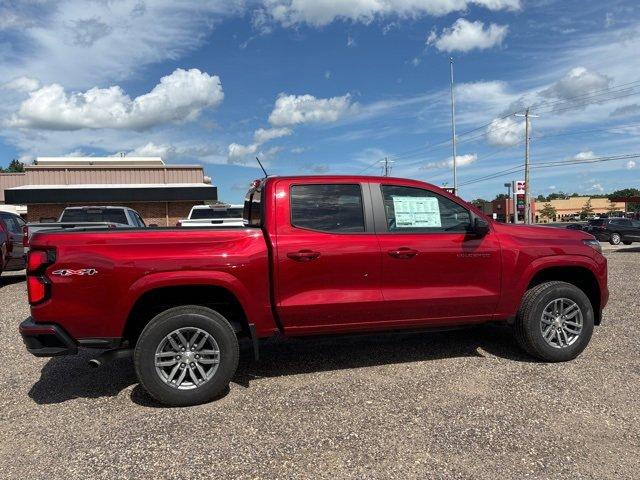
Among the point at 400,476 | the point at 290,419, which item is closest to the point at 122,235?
the point at 290,419

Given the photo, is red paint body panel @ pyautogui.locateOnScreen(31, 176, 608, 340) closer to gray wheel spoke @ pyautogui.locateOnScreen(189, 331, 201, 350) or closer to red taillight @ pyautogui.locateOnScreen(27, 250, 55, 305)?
red taillight @ pyautogui.locateOnScreen(27, 250, 55, 305)

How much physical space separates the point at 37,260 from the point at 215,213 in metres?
8.38

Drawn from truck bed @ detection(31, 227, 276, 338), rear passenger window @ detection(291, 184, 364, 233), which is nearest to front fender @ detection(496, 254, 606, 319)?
rear passenger window @ detection(291, 184, 364, 233)

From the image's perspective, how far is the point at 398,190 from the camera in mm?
4793

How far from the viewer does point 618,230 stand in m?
26.0

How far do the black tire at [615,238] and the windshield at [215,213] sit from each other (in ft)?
72.3

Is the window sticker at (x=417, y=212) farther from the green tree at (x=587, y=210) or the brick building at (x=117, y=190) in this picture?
the green tree at (x=587, y=210)

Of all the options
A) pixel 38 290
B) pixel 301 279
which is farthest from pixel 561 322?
pixel 38 290

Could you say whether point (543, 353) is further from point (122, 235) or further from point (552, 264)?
point (122, 235)

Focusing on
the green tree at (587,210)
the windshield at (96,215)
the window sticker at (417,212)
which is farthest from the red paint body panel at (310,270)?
the green tree at (587,210)

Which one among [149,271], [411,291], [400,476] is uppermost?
[149,271]

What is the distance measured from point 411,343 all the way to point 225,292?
2507 millimetres

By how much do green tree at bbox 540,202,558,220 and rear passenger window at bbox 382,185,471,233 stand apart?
404 feet

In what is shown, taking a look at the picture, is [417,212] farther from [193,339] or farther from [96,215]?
[96,215]
